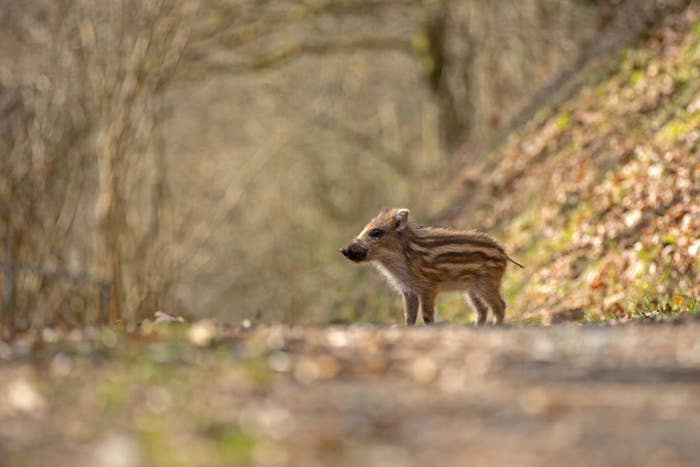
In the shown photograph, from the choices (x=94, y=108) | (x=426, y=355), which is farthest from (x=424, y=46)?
(x=426, y=355)

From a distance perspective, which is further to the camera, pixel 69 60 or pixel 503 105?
pixel 503 105

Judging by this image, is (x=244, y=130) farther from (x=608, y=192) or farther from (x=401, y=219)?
(x=401, y=219)

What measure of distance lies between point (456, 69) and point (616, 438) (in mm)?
18467

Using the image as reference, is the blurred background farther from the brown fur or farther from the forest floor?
the forest floor

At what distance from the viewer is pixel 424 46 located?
22.4 m

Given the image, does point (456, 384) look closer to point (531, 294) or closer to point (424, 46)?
point (531, 294)

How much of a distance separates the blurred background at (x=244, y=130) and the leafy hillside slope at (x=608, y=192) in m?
0.99

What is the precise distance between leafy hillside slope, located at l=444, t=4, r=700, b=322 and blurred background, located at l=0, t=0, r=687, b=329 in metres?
0.99

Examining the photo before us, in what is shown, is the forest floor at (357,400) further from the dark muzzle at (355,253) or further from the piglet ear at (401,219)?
the piglet ear at (401,219)

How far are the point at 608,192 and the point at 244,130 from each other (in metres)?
15.5

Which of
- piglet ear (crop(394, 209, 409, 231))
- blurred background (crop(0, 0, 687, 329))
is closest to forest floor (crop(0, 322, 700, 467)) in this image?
piglet ear (crop(394, 209, 409, 231))

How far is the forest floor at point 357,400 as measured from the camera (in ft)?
14.7

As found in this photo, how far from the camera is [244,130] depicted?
28938 millimetres

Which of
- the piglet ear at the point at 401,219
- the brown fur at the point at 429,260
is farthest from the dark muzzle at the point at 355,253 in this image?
the piglet ear at the point at 401,219
